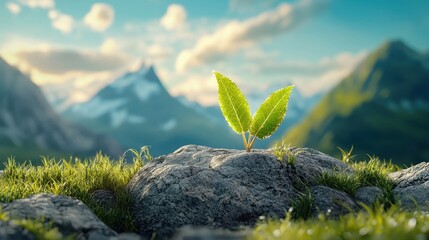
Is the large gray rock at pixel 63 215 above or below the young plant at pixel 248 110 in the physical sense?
below

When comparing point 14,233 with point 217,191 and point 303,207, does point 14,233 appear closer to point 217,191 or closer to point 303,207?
point 217,191

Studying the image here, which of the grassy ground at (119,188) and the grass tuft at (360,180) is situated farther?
the grass tuft at (360,180)

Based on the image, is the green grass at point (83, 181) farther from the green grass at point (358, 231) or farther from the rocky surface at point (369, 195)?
the rocky surface at point (369, 195)

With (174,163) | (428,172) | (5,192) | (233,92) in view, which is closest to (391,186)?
(428,172)

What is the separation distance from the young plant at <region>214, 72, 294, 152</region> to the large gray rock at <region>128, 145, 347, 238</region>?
1.97ft

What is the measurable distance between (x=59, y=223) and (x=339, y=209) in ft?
15.8

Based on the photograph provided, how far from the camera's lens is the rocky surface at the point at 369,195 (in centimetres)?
905

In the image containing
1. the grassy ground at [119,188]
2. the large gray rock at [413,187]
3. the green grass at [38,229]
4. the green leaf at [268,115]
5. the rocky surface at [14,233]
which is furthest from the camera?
the green leaf at [268,115]

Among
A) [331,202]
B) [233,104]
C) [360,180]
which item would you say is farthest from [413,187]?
[233,104]

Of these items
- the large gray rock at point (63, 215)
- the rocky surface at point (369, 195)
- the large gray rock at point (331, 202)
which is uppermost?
the large gray rock at point (63, 215)

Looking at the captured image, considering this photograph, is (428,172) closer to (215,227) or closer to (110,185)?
(215,227)

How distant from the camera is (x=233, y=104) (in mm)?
9812

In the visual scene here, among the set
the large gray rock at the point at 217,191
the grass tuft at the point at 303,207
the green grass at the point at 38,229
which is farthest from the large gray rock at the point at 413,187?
the green grass at the point at 38,229

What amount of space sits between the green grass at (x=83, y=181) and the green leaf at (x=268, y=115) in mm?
2726
